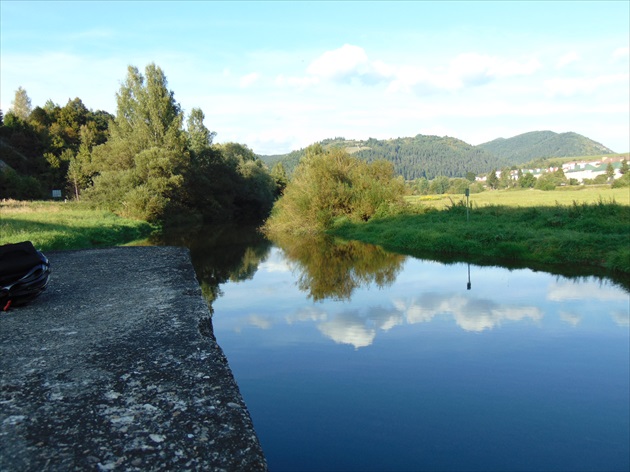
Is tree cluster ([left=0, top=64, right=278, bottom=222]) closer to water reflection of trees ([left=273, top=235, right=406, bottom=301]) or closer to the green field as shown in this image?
water reflection of trees ([left=273, top=235, right=406, bottom=301])

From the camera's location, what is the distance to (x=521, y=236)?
1836 cm

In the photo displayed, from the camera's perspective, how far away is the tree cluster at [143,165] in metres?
34.1

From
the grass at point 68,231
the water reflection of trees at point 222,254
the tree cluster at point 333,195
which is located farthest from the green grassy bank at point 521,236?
the grass at point 68,231

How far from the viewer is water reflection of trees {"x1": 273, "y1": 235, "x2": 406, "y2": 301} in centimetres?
1357

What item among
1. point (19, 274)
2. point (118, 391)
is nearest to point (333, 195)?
point (19, 274)

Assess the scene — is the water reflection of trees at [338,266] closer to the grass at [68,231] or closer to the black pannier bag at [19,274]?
the black pannier bag at [19,274]

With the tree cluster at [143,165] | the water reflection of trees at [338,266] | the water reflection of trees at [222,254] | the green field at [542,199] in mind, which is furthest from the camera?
the tree cluster at [143,165]

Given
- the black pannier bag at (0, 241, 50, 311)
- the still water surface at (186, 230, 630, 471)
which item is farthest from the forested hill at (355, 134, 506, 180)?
the black pannier bag at (0, 241, 50, 311)

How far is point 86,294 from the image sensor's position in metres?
8.12

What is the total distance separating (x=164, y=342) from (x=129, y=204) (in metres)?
29.1

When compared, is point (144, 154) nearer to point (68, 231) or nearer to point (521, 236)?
point (68, 231)

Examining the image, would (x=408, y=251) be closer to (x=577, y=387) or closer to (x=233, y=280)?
(x=233, y=280)

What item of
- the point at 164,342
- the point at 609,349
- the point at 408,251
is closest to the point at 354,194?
the point at 408,251

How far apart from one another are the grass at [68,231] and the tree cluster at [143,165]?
11.6ft
